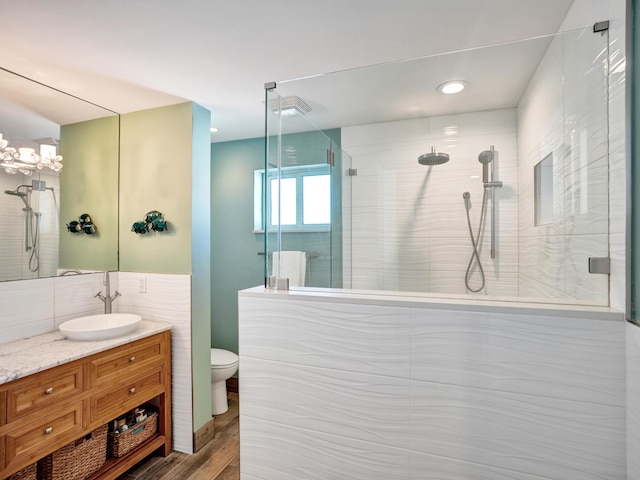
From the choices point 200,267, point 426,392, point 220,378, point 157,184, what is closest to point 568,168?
point 426,392

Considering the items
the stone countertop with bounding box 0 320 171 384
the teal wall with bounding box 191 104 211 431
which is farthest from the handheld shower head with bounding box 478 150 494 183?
the stone countertop with bounding box 0 320 171 384

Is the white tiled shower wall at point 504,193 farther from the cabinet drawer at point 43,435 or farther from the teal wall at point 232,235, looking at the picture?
the teal wall at point 232,235

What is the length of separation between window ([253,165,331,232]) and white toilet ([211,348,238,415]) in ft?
5.03

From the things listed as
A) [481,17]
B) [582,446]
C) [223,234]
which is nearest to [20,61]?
[223,234]

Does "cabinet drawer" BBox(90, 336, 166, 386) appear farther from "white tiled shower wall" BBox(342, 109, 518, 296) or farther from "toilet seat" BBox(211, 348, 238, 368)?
"white tiled shower wall" BBox(342, 109, 518, 296)

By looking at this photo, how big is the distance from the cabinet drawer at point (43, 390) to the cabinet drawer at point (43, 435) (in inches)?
2.5

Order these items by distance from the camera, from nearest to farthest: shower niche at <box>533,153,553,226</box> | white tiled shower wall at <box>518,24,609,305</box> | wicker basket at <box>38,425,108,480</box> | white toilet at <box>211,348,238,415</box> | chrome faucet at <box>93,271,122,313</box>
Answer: white tiled shower wall at <box>518,24,609,305</box> < shower niche at <box>533,153,553,226</box> < wicker basket at <box>38,425,108,480</box> < chrome faucet at <box>93,271,122,313</box> < white toilet at <box>211,348,238,415</box>

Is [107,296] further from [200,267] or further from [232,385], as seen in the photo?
[232,385]

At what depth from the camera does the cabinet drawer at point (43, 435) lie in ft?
4.62

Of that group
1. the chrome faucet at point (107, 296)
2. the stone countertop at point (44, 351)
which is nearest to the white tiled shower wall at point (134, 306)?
the chrome faucet at point (107, 296)

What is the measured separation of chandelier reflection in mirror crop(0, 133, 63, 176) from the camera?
5.98 feet

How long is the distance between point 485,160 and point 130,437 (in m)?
2.55

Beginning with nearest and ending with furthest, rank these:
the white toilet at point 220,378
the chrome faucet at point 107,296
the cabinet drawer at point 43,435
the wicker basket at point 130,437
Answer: the cabinet drawer at point 43,435 → the wicker basket at point 130,437 → the chrome faucet at point 107,296 → the white toilet at point 220,378

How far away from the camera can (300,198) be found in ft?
5.78
